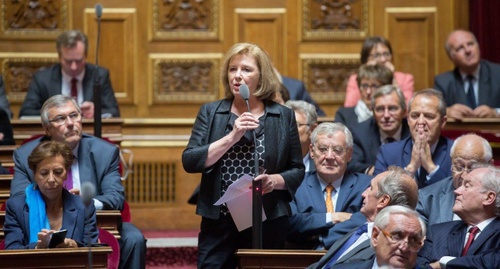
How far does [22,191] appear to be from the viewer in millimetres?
5254

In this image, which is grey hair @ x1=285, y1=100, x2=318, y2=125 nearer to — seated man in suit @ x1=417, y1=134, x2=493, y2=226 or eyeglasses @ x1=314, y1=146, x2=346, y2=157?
eyeglasses @ x1=314, y1=146, x2=346, y2=157

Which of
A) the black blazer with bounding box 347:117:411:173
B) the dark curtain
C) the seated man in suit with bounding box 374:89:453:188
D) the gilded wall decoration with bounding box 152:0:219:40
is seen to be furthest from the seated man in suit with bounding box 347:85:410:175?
the gilded wall decoration with bounding box 152:0:219:40

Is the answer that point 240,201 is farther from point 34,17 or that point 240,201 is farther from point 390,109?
point 34,17

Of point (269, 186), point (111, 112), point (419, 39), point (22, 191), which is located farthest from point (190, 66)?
point (269, 186)

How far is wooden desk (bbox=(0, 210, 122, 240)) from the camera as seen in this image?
5.24 meters

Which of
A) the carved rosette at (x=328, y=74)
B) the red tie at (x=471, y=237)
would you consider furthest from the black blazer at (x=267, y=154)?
the carved rosette at (x=328, y=74)

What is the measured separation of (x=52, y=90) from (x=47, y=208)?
2.42 metres

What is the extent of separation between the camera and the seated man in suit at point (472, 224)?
15.6 ft

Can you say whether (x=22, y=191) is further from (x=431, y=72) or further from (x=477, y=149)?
(x=431, y=72)

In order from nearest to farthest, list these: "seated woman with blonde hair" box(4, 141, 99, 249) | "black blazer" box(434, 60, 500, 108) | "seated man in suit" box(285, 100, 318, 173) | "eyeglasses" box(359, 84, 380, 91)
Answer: "seated woman with blonde hair" box(4, 141, 99, 249) < "seated man in suit" box(285, 100, 318, 173) < "eyeglasses" box(359, 84, 380, 91) < "black blazer" box(434, 60, 500, 108)

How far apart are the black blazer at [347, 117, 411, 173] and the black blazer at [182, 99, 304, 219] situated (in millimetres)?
1540

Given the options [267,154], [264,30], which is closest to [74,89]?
[264,30]

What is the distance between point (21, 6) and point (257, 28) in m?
1.74

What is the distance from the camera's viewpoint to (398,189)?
456cm
